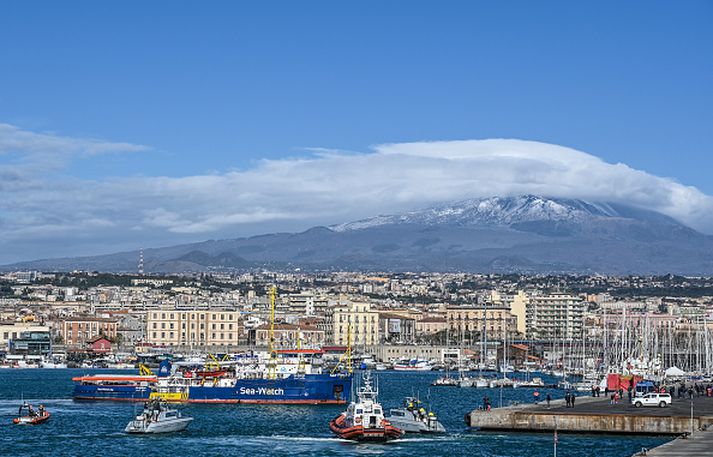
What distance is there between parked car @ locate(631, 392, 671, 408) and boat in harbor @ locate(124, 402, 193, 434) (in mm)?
21585

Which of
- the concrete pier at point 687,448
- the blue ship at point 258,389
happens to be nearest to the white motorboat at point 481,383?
the blue ship at point 258,389

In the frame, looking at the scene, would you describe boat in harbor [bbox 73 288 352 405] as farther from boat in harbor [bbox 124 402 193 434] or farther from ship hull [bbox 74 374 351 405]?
boat in harbor [bbox 124 402 193 434]

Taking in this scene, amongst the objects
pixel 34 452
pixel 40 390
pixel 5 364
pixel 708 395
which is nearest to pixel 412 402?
pixel 34 452

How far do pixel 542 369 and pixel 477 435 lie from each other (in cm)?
12439

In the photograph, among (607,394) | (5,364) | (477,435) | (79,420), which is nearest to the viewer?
(477,435)

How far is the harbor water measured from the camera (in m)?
59.7

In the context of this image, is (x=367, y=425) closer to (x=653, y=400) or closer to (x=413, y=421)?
(x=413, y=421)

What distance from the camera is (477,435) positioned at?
65062 mm

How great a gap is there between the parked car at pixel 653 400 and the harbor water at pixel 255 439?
8453 mm

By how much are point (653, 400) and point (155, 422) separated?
23.6m

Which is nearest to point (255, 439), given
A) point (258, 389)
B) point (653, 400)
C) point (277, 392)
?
point (653, 400)

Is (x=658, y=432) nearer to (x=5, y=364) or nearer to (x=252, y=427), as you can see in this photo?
(x=252, y=427)

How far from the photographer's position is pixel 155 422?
6775 centimetres

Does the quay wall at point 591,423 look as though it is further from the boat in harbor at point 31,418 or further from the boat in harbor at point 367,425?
the boat in harbor at point 31,418
